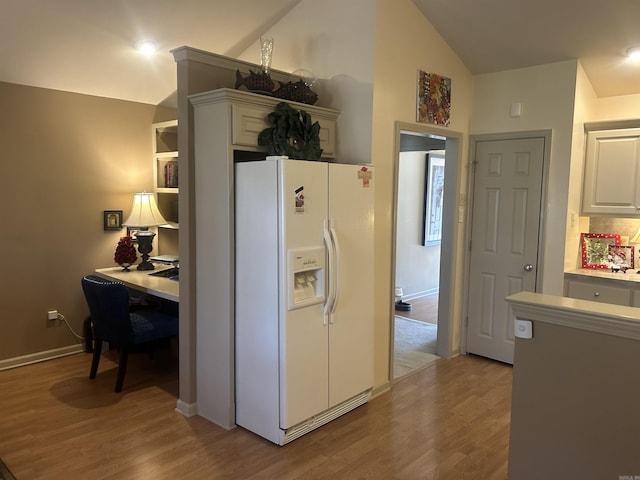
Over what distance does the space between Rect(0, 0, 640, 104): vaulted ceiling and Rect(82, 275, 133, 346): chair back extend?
1735 mm

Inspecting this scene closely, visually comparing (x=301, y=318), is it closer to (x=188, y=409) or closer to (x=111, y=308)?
(x=188, y=409)

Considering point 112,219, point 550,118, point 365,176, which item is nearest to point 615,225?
point 550,118

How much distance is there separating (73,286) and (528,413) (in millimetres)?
3831

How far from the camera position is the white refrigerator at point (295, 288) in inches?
111

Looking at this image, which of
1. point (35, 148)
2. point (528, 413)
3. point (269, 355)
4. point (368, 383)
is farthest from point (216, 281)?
point (35, 148)

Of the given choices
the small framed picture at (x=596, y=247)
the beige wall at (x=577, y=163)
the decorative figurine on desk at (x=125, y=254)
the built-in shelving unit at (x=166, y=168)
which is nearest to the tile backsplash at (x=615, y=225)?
the small framed picture at (x=596, y=247)

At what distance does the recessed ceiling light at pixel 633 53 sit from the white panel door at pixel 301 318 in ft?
8.18

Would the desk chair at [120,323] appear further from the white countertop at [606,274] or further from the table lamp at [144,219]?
the white countertop at [606,274]

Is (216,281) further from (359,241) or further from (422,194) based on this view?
(422,194)

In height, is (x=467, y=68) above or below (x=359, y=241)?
above

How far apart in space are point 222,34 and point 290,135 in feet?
4.75

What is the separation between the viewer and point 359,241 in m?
3.27

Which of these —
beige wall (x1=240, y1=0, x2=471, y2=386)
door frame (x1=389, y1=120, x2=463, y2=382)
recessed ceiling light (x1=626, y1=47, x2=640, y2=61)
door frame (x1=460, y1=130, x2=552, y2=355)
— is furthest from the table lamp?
recessed ceiling light (x1=626, y1=47, x2=640, y2=61)

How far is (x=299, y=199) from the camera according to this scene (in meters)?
2.83
